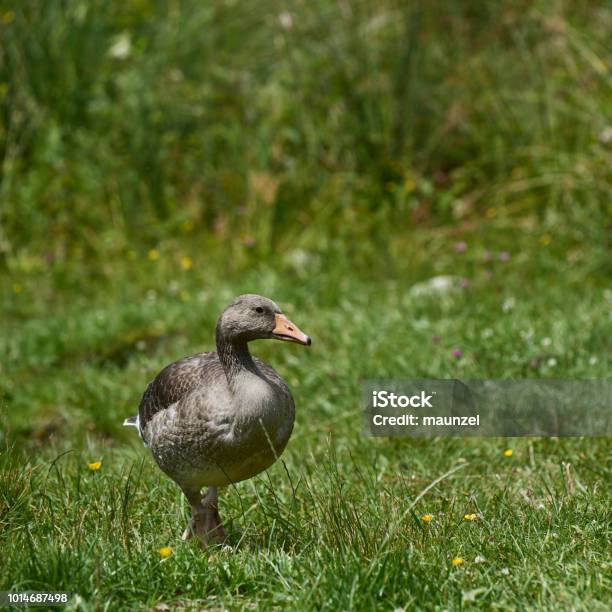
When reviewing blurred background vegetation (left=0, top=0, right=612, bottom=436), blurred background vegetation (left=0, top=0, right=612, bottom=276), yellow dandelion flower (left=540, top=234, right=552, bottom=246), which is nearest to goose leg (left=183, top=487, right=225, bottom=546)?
blurred background vegetation (left=0, top=0, right=612, bottom=436)

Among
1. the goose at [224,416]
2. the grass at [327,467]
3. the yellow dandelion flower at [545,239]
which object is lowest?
the yellow dandelion flower at [545,239]

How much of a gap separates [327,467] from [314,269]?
366cm

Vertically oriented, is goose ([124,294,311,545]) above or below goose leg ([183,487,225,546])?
above

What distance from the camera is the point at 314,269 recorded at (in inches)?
310

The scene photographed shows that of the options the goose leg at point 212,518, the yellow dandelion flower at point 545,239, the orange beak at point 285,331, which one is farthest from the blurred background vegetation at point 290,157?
the orange beak at point 285,331

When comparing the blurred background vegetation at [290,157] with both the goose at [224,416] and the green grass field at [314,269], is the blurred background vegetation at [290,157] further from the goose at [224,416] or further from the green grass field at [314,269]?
the goose at [224,416]

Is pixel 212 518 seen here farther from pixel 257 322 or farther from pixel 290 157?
pixel 290 157

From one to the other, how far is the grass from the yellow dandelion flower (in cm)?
5

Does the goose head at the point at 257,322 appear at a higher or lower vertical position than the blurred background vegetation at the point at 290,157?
higher

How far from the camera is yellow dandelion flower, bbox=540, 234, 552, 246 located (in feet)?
26.0

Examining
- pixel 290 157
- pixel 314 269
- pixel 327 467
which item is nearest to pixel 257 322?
pixel 327 467

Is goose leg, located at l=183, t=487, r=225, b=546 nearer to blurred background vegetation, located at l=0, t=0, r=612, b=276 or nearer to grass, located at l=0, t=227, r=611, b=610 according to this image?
grass, located at l=0, t=227, r=611, b=610

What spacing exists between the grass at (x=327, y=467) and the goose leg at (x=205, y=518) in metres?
0.09

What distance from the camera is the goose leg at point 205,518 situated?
379 cm
